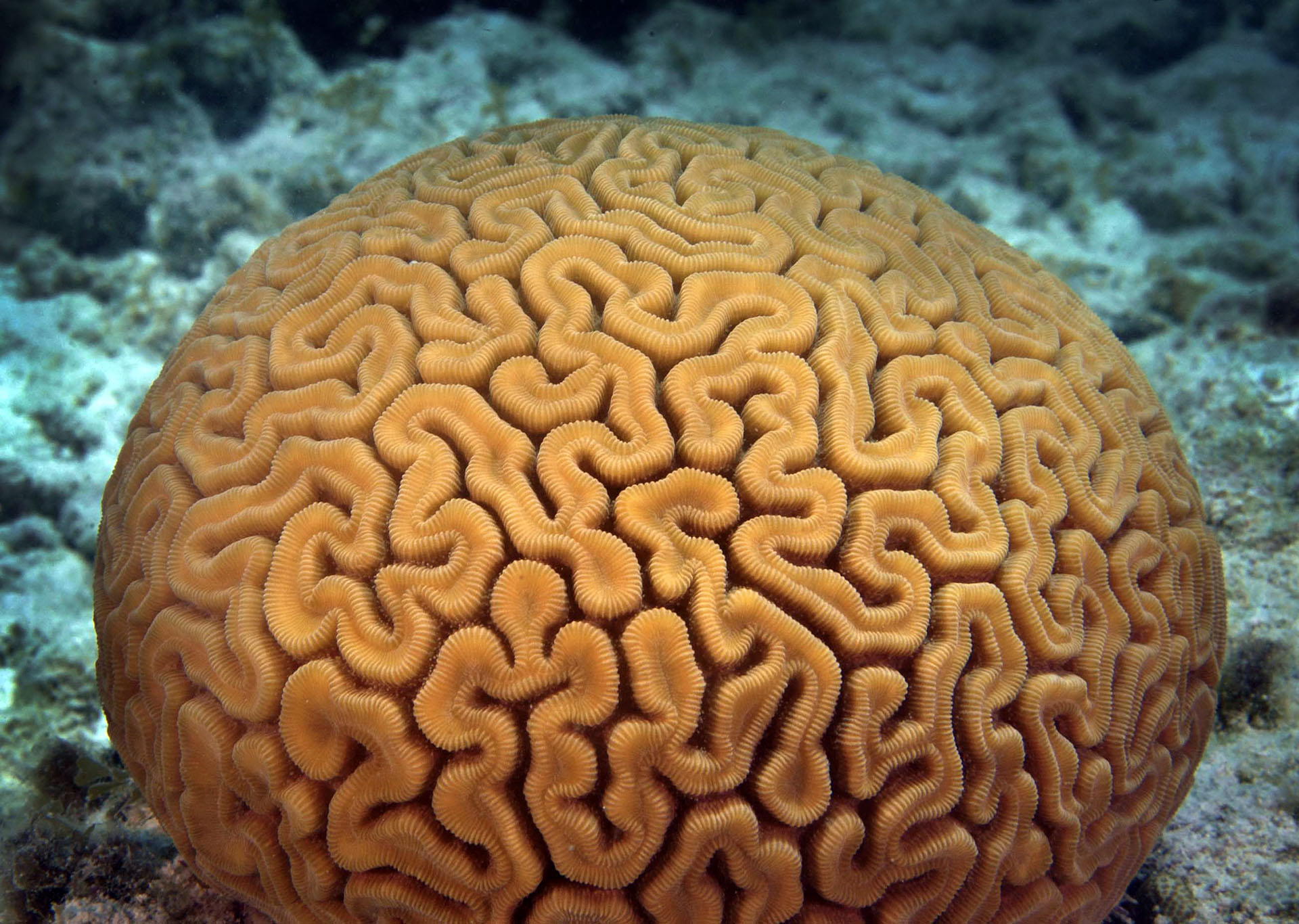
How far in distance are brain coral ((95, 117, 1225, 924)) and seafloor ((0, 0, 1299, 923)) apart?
1122mm

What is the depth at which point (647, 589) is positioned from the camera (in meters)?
2.55

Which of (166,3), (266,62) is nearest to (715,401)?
(266,62)

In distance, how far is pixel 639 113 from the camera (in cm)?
954

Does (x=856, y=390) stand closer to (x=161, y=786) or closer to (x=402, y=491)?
(x=402, y=491)

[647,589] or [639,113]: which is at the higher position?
[639,113]

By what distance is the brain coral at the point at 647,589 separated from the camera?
2.47m

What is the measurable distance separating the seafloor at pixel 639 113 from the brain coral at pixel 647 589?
112 centimetres

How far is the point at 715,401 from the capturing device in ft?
9.55

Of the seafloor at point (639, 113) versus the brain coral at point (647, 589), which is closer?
the brain coral at point (647, 589)

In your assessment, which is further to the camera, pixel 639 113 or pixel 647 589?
pixel 639 113

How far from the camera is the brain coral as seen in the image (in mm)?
2475

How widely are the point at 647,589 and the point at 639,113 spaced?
8.38m

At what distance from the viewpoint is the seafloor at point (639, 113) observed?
12.8 ft

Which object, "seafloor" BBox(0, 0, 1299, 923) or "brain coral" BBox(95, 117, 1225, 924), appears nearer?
"brain coral" BBox(95, 117, 1225, 924)
